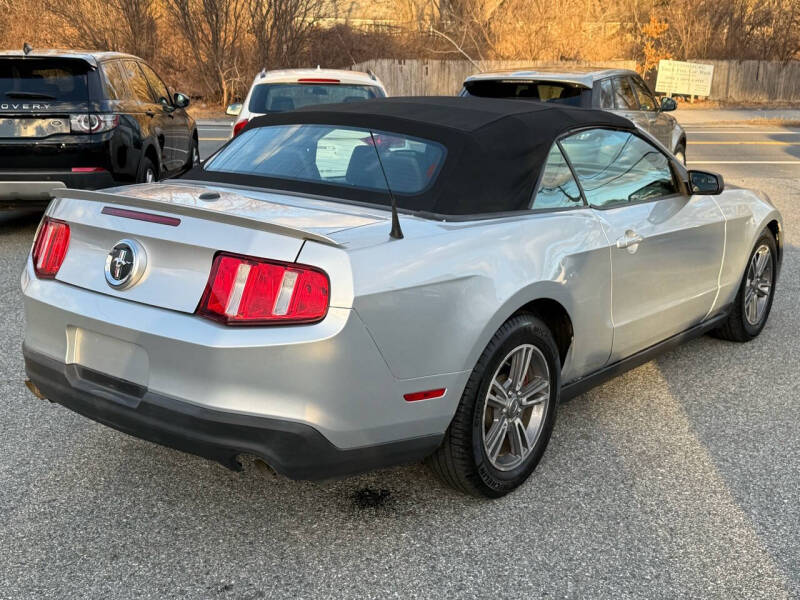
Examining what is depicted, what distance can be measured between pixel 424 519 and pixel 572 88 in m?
7.22

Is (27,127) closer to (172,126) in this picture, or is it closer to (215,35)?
(172,126)

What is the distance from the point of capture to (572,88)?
31.3 feet

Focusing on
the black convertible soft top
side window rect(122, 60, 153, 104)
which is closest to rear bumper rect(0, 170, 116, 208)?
side window rect(122, 60, 153, 104)

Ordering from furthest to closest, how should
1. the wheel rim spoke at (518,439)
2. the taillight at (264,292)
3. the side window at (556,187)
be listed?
the side window at (556,187), the wheel rim spoke at (518,439), the taillight at (264,292)

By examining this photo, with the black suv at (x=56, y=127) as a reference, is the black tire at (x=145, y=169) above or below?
below

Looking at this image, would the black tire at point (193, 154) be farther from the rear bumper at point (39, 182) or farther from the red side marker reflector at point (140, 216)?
the red side marker reflector at point (140, 216)

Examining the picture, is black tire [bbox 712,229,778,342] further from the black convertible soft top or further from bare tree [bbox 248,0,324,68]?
bare tree [bbox 248,0,324,68]

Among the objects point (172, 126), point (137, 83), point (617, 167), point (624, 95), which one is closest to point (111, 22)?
point (172, 126)

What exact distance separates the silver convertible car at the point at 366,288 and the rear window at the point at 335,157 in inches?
0.4

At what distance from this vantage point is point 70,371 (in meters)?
3.20

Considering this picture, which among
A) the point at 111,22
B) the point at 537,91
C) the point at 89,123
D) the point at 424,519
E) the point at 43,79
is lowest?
the point at 424,519

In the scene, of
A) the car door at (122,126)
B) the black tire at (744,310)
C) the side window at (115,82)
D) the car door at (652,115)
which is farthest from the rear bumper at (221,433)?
the car door at (652,115)

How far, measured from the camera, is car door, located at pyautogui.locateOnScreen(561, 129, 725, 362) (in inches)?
160

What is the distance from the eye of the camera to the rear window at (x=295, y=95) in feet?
28.7
